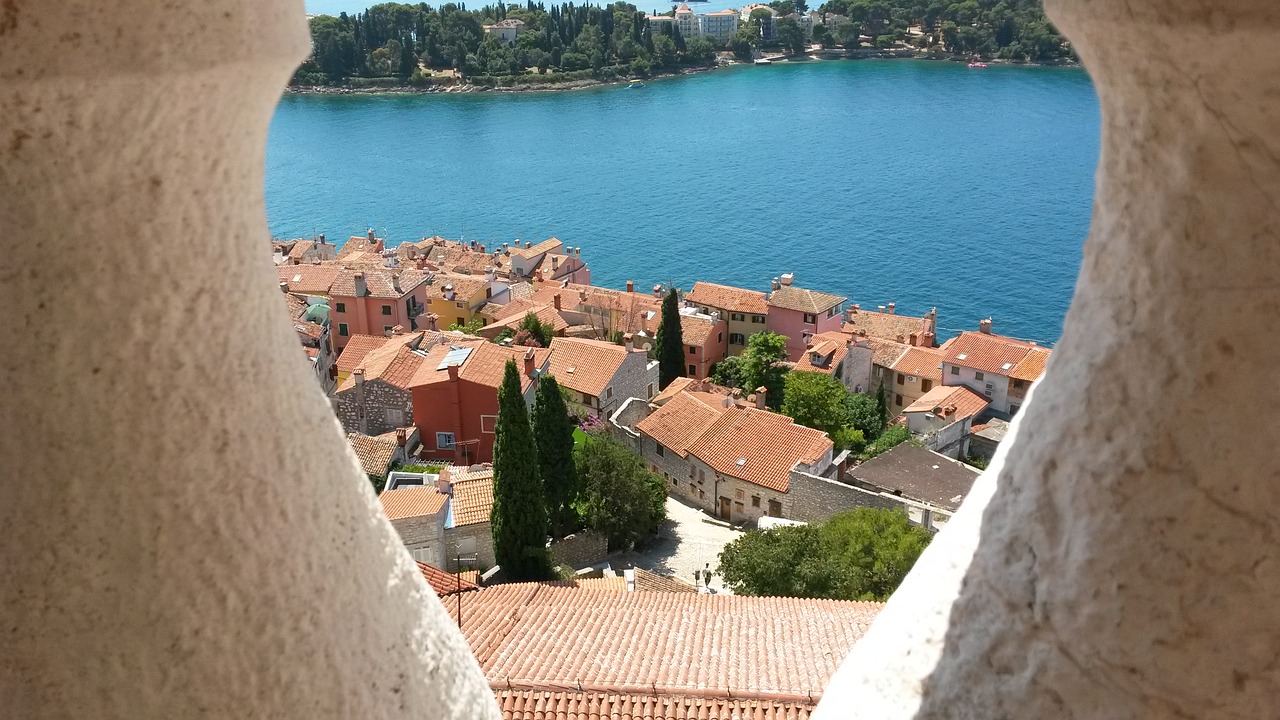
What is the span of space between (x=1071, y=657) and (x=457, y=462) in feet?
46.8

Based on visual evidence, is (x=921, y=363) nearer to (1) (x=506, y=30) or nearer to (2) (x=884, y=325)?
(2) (x=884, y=325)

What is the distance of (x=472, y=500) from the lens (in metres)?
11.3

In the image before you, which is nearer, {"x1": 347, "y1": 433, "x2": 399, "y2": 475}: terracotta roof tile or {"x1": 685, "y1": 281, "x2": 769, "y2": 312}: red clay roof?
{"x1": 347, "y1": 433, "x2": 399, "y2": 475}: terracotta roof tile

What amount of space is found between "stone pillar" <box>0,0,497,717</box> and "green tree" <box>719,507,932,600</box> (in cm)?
810

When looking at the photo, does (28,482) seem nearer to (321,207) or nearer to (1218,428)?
(1218,428)

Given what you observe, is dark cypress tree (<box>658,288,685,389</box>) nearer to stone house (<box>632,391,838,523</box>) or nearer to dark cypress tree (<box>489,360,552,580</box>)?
stone house (<box>632,391,838,523</box>)

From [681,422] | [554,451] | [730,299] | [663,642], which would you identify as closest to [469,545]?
[554,451]

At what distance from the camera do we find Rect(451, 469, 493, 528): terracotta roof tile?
432 inches

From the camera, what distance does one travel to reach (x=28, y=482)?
951 millimetres

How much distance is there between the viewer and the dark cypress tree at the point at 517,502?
988 cm

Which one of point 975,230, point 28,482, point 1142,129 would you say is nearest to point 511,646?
point 28,482

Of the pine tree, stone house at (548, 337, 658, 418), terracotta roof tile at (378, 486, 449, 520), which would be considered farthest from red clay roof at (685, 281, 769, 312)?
terracotta roof tile at (378, 486, 449, 520)

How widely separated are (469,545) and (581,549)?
1800 mm

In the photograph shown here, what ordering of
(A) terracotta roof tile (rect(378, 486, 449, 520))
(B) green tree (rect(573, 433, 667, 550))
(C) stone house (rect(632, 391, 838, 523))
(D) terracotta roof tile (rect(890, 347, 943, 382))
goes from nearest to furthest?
(A) terracotta roof tile (rect(378, 486, 449, 520))
(B) green tree (rect(573, 433, 667, 550))
(C) stone house (rect(632, 391, 838, 523))
(D) terracotta roof tile (rect(890, 347, 943, 382))
